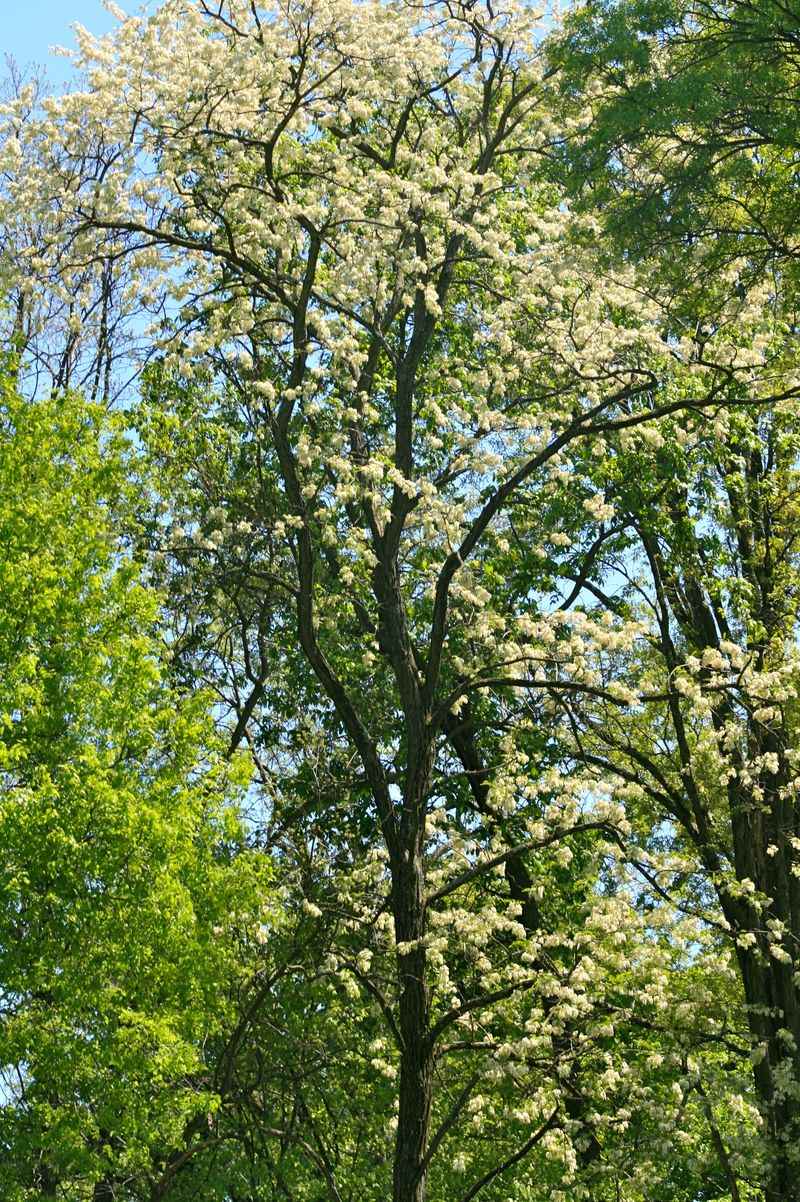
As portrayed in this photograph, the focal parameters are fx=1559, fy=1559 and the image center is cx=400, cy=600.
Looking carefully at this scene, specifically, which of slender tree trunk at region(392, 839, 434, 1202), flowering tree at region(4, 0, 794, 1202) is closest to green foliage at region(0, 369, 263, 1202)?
flowering tree at region(4, 0, 794, 1202)

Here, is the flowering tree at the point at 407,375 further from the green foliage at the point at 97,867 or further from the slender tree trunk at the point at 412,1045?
the green foliage at the point at 97,867

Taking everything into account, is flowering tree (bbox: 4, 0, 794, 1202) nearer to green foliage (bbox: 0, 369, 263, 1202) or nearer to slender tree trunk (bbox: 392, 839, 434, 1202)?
slender tree trunk (bbox: 392, 839, 434, 1202)

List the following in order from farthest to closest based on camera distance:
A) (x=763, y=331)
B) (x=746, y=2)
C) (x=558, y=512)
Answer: (x=558, y=512), (x=763, y=331), (x=746, y=2)

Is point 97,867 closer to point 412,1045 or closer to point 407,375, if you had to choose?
point 412,1045

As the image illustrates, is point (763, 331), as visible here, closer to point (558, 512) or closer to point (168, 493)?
point (558, 512)

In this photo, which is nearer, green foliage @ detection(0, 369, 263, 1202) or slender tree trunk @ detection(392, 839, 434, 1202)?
slender tree trunk @ detection(392, 839, 434, 1202)

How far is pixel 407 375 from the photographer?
15.0m

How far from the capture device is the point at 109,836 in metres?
15.9

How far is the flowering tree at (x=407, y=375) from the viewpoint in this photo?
13164 millimetres

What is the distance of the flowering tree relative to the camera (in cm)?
1316

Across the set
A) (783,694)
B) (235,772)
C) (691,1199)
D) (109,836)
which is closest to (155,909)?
(109,836)


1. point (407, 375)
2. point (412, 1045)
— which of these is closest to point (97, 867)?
point (412, 1045)

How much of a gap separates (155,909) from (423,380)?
611 centimetres

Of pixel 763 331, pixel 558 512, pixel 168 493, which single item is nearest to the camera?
pixel 763 331
